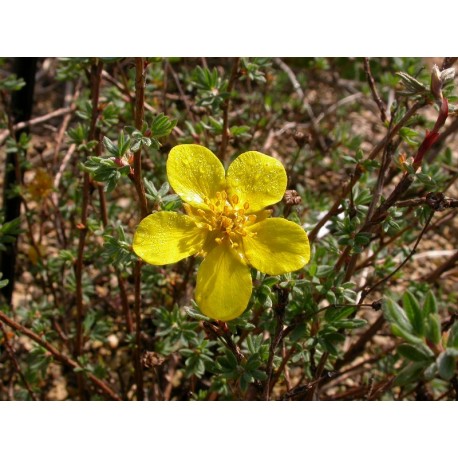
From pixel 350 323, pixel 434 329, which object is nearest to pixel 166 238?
pixel 350 323

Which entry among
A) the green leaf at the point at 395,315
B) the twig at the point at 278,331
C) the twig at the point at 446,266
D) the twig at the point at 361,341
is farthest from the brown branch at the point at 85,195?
the twig at the point at 446,266

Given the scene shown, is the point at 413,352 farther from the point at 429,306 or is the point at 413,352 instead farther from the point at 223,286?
the point at 223,286

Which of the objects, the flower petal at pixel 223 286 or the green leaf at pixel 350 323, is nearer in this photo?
the flower petal at pixel 223 286

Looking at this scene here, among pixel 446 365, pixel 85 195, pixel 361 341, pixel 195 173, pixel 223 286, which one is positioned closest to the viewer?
pixel 446 365

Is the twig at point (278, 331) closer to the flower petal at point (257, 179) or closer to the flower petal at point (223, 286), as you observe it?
the flower petal at point (223, 286)
